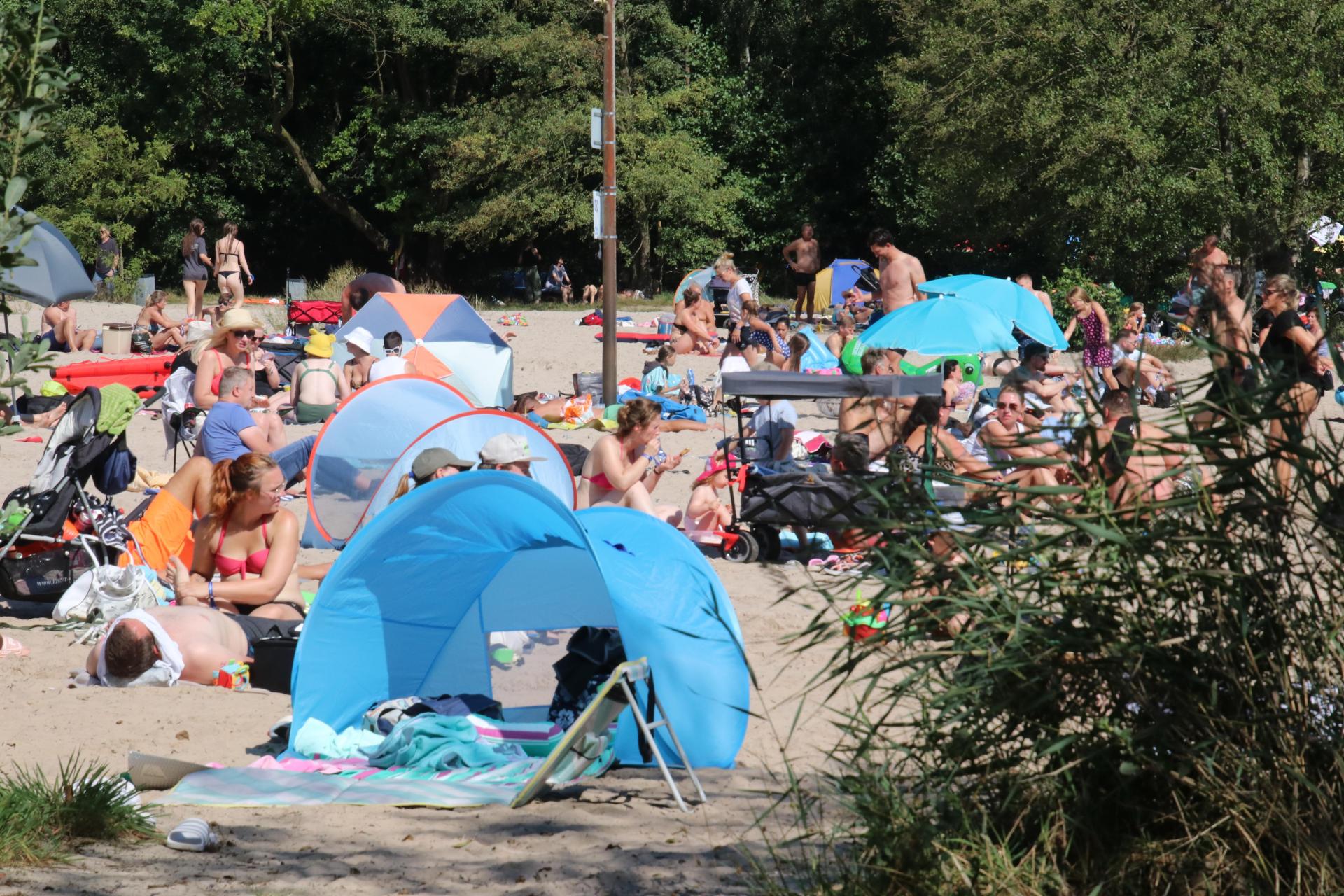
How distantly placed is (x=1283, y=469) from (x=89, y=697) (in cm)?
486

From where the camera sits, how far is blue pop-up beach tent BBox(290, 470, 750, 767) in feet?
17.9

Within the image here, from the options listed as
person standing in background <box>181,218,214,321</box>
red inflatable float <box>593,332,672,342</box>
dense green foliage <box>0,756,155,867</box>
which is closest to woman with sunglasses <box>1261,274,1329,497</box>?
dense green foliage <box>0,756,155,867</box>

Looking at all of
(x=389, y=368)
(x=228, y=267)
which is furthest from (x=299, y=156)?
(x=389, y=368)

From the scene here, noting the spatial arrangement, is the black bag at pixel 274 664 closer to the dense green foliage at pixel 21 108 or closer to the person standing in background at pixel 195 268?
the dense green foliage at pixel 21 108

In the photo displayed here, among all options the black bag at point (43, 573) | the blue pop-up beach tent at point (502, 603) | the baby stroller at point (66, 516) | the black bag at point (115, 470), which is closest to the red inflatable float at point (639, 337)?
the black bag at point (115, 470)

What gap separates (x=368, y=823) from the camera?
4.76 meters

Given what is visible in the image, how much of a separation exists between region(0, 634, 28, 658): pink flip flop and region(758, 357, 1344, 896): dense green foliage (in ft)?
14.8

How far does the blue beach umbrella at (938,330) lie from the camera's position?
13047 mm

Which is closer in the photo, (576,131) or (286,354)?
(286,354)

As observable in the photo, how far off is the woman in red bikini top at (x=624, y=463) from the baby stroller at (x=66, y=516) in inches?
103

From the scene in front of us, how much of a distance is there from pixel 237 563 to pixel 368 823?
8.62 ft

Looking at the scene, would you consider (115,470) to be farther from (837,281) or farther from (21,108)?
(837,281)

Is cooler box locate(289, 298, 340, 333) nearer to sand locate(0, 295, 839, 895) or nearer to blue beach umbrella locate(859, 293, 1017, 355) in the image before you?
blue beach umbrella locate(859, 293, 1017, 355)

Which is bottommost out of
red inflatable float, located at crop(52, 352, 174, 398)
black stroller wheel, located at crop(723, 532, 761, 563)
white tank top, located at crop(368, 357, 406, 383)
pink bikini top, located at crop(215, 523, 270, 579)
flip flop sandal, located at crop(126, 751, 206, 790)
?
flip flop sandal, located at crop(126, 751, 206, 790)
